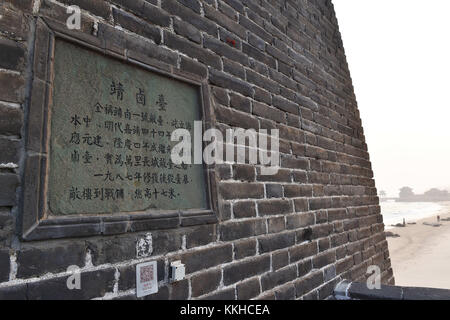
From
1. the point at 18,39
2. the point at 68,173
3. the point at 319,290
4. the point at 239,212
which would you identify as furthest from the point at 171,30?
the point at 319,290

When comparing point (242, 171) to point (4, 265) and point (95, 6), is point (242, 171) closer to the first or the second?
point (95, 6)

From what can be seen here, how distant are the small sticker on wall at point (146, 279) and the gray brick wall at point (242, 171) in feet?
0.11

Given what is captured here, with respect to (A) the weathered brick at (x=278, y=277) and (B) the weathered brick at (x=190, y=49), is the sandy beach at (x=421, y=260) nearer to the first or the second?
(A) the weathered brick at (x=278, y=277)

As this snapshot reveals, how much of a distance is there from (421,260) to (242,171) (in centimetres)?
1152

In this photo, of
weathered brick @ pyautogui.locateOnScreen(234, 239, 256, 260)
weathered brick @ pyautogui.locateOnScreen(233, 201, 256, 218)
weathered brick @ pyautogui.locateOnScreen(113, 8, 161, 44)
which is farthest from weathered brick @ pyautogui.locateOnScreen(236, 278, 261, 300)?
weathered brick @ pyautogui.locateOnScreen(113, 8, 161, 44)

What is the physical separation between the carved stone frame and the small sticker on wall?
158mm

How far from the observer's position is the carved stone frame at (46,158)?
3.25 ft

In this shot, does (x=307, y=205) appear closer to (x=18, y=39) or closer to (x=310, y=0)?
(x=18, y=39)

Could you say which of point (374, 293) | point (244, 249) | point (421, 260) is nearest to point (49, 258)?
point (244, 249)

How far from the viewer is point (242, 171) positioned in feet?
6.16

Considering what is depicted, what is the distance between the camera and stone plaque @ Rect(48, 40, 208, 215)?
112cm

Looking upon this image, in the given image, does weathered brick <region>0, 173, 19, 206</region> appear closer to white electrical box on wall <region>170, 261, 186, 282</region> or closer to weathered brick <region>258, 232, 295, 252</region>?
white electrical box on wall <region>170, 261, 186, 282</region>

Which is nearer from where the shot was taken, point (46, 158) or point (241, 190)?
point (46, 158)
